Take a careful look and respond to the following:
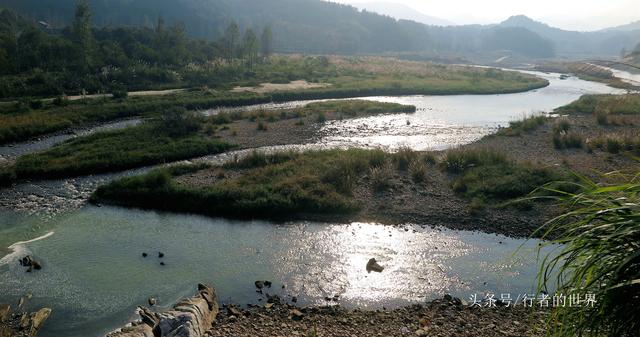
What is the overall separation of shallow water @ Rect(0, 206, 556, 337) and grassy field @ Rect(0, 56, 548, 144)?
21.8 metres

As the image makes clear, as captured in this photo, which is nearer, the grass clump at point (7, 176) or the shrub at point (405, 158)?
the grass clump at point (7, 176)

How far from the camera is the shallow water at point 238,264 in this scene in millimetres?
16203

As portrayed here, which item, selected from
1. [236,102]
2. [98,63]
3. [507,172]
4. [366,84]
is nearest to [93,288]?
[507,172]

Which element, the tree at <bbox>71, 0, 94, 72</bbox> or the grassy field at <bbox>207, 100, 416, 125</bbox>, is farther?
the tree at <bbox>71, 0, 94, 72</bbox>

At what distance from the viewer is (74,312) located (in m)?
15.1

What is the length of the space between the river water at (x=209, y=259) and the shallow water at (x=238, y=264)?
4 cm

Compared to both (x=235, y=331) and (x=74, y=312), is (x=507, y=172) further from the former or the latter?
(x=74, y=312)

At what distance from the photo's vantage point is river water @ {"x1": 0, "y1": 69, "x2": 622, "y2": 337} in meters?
16.3

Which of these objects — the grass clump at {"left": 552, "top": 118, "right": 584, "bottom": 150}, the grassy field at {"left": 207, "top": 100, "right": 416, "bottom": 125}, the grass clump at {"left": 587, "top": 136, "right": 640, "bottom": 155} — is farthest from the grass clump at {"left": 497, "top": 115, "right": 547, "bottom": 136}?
the grassy field at {"left": 207, "top": 100, "right": 416, "bottom": 125}

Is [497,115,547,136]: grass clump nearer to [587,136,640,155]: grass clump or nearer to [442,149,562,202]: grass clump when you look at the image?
[587,136,640,155]: grass clump

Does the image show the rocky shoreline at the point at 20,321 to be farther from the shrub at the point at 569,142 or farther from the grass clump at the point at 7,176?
the shrub at the point at 569,142

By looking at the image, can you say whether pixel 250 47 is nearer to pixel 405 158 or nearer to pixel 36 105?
pixel 36 105

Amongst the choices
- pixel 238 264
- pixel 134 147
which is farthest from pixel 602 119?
pixel 134 147

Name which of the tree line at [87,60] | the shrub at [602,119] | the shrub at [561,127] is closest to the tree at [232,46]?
the tree line at [87,60]
